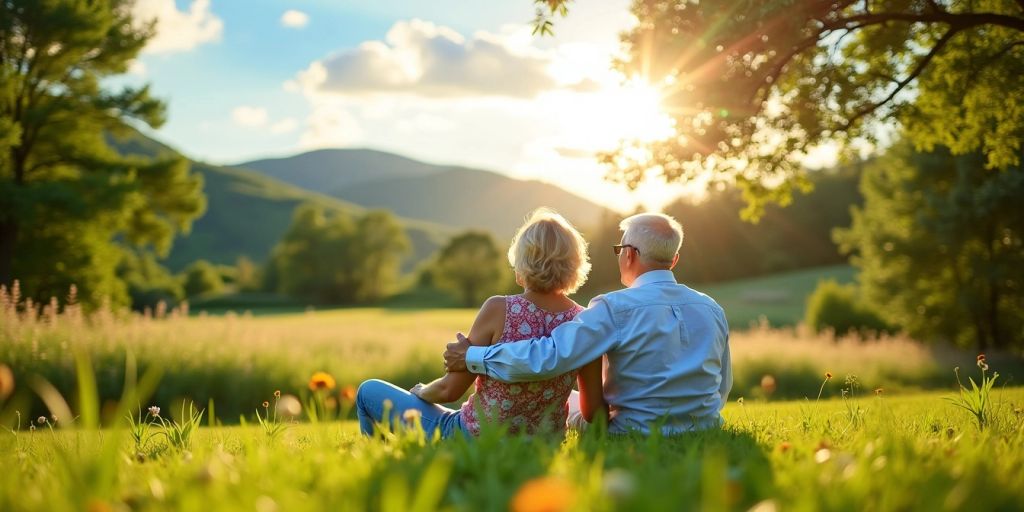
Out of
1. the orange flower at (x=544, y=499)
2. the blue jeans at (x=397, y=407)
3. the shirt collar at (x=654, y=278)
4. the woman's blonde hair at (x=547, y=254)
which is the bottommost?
the blue jeans at (x=397, y=407)

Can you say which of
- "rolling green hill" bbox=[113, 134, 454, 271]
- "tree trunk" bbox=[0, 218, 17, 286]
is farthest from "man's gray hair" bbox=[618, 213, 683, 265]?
"rolling green hill" bbox=[113, 134, 454, 271]

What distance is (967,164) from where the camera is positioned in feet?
60.0

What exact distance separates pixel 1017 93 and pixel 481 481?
30.8 feet

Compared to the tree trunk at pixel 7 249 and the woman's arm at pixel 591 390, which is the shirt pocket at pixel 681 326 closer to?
the woman's arm at pixel 591 390

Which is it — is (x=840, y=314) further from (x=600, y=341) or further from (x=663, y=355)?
(x=600, y=341)

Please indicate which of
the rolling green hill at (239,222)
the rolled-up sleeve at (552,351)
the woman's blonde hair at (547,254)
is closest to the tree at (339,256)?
the rolling green hill at (239,222)

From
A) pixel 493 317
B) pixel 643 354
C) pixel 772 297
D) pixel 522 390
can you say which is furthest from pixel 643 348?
pixel 772 297

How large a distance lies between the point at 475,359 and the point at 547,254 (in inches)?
26.1

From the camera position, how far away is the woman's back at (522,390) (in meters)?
3.91

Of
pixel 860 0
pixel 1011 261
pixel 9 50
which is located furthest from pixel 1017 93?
pixel 9 50

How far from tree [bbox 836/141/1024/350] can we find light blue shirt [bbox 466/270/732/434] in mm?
16731

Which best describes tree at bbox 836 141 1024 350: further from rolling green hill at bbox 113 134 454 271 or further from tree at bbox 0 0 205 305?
rolling green hill at bbox 113 134 454 271

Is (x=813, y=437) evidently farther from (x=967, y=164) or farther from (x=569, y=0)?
(x=967, y=164)

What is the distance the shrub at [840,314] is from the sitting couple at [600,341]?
68.7 ft
